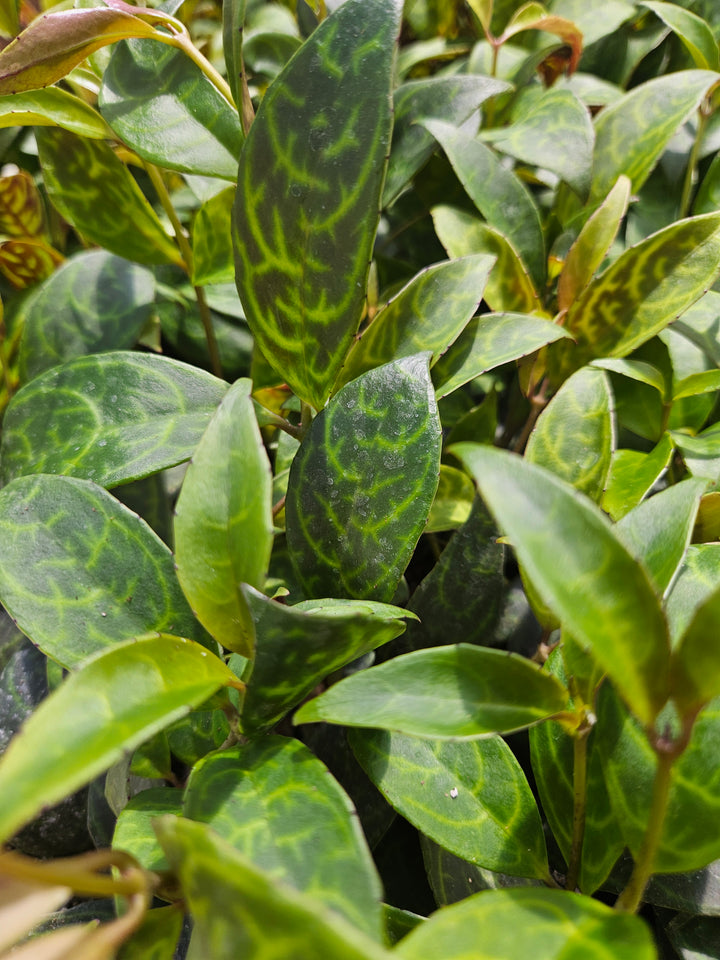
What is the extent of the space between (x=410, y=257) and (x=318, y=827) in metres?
0.73

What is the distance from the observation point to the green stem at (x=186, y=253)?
0.76m

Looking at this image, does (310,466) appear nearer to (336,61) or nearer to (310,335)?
(310,335)

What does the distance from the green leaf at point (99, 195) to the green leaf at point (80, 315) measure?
0.19 ft

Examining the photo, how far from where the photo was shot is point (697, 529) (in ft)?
1.98

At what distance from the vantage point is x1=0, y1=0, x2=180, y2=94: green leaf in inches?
21.8

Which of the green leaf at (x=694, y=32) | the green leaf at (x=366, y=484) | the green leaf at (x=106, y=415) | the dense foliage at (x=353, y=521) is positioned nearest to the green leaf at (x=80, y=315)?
the dense foliage at (x=353, y=521)

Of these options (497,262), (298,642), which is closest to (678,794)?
(298,642)

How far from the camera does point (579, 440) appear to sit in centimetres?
56

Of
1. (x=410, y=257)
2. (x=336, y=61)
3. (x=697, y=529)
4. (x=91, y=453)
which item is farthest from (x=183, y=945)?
(x=410, y=257)

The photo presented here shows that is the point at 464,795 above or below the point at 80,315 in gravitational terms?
below

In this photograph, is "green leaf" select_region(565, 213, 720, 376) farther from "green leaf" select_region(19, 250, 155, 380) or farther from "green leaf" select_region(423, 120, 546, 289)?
"green leaf" select_region(19, 250, 155, 380)

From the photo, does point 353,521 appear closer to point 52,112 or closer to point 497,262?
point 497,262

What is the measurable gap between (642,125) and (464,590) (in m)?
0.48

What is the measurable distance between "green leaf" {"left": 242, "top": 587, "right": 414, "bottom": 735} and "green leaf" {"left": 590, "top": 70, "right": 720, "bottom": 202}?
53cm
